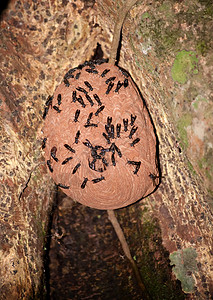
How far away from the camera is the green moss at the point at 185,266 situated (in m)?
5.23

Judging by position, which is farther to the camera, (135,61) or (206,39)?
(135,61)

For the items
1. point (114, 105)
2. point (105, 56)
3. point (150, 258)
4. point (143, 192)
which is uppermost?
point (105, 56)

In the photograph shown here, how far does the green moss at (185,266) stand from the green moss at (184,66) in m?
2.61

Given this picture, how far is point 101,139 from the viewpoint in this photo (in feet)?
14.1

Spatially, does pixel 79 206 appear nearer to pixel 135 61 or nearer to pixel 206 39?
pixel 135 61

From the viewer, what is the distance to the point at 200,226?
4.88 meters

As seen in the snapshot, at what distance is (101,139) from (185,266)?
2520mm

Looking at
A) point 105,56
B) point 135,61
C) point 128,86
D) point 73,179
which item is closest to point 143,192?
point 73,179

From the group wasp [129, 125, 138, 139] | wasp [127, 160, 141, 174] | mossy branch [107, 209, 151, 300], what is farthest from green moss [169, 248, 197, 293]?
wasp [129, 125, 138, 139]

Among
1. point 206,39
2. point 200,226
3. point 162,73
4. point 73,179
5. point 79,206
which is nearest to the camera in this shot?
point 206,39

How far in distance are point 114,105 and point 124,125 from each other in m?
0.29

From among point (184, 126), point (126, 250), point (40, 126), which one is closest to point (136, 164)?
point (184, 126)

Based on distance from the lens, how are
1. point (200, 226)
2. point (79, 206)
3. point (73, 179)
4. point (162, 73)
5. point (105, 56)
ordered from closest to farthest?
point (162, 73), point (73, 179), point (200, 226), point (105, 56), point (79, 206)

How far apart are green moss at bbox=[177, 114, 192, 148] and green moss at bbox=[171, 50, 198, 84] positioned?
392 mm
